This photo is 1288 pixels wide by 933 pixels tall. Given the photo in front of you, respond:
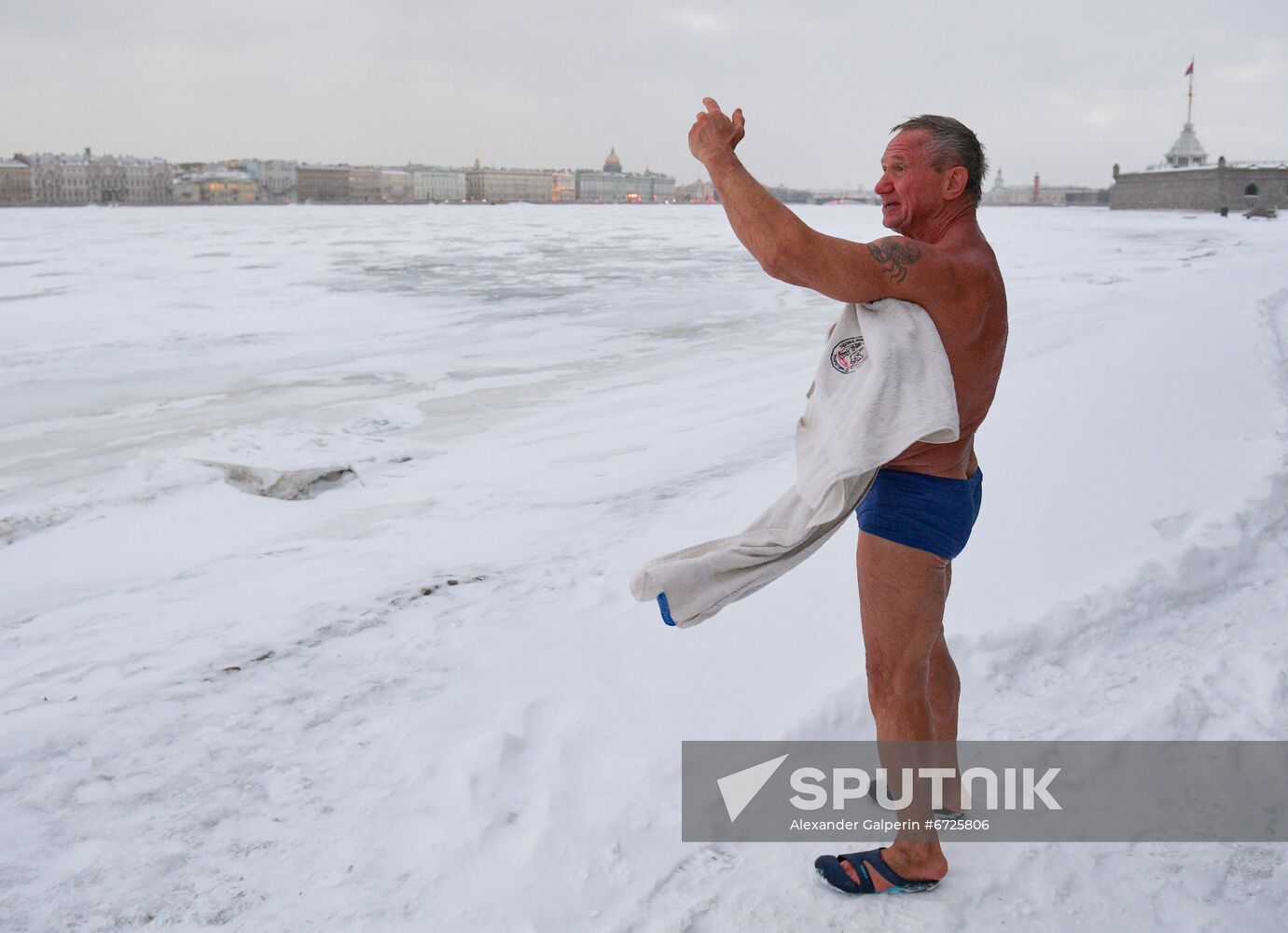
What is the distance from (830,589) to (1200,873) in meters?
1.88

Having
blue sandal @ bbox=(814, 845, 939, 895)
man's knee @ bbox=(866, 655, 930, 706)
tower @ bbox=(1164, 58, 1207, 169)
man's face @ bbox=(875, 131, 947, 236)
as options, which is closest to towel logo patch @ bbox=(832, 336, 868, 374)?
man's face @ bbox=(875, 131, 947, 236)

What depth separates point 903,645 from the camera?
2.19m

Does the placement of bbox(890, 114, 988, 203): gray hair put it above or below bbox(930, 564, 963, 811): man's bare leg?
above

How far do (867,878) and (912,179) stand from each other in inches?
63.5

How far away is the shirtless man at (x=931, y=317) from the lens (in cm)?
191

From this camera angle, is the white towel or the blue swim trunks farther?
the blue swim trunks

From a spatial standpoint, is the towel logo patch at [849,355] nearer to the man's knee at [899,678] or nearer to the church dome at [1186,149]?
the man's knee at [899,678]

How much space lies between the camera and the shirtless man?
1.91 meters

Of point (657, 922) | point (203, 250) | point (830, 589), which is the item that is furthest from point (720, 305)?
point (203, 250)

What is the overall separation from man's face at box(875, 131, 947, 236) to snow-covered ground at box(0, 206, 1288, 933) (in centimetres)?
159

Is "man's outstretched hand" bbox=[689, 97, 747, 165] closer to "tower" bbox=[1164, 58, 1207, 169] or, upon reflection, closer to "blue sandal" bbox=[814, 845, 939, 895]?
"blue sandal" bbox=[814, 845, 939, 895]

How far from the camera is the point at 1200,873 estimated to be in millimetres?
2414

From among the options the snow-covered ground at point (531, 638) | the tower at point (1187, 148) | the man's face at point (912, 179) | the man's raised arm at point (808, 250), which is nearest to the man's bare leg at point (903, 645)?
the snow-covered ground at point (531, 638)
